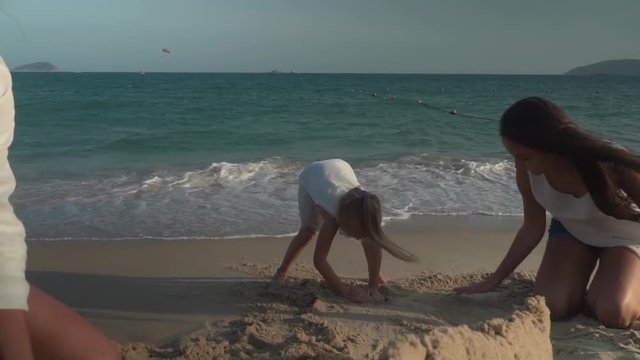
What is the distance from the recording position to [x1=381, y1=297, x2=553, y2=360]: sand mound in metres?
1.47

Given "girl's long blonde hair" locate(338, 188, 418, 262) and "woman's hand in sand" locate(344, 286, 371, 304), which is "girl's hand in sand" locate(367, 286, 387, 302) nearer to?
"woman's hand in sand" locate(344, 286, 371, 304)

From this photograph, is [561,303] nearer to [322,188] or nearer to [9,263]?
[322,188]

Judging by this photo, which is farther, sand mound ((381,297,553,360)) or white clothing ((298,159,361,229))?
white clothing ((298,159,361,229))

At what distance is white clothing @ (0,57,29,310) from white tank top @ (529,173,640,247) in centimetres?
263

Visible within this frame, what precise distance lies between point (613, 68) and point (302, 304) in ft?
383

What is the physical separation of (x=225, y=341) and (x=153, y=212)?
292 cm

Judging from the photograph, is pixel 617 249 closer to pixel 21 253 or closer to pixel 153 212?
pixel 21 253

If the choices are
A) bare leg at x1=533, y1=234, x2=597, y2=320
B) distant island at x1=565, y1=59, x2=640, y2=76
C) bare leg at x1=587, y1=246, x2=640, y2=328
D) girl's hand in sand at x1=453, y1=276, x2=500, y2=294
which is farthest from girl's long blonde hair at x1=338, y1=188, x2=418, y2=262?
distant island at x1=565, y1=59, x2=640, y2=76

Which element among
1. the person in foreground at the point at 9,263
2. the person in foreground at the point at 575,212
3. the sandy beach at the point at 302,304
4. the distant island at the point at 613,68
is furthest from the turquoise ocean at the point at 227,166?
the distant island at the point at 613,68

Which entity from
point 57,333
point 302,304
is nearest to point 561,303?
point 302,304

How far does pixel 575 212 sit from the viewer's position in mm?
3158

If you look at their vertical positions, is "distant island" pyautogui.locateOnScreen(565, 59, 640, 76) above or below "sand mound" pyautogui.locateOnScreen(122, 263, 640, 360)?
above

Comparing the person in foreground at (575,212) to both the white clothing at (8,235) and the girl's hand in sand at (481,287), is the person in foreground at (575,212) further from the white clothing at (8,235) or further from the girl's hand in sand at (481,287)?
the white clothing at (8,235)

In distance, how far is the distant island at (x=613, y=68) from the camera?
98.8 metres
